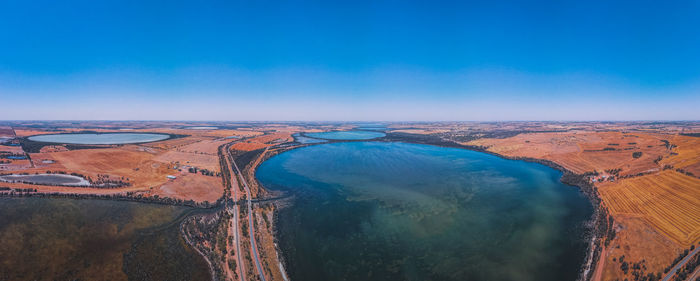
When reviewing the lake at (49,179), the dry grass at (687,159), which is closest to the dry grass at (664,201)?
the dry grass at (687,159)

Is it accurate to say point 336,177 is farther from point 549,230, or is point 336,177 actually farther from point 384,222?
point 549,230

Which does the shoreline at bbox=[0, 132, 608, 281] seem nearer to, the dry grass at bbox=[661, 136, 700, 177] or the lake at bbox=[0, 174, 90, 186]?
the lake at bbox=[0, 174, 90, 186]

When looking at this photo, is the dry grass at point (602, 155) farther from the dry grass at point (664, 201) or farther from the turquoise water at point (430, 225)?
the turquoise water at point (430, 225)

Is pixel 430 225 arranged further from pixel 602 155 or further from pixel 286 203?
pixel 602 155

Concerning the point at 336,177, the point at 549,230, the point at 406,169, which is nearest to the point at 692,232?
the point at 549,230

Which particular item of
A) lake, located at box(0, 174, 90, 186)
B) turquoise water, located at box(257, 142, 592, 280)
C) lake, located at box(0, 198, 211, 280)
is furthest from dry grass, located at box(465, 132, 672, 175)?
lake, located at box(0, 174, 90, 186)

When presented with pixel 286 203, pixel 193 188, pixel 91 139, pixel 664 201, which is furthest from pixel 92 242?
pixel 91 139
